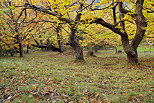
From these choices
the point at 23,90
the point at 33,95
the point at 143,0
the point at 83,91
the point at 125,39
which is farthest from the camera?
the point at 125,39

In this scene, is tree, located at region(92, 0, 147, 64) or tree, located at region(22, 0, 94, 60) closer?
tree, located at region(22, 0, 94, 60)

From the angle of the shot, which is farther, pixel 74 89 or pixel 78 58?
pixel 78 58

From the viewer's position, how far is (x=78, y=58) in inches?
562

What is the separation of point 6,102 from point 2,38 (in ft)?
47.4

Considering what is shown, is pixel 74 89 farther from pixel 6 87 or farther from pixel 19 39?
pixel 19 39

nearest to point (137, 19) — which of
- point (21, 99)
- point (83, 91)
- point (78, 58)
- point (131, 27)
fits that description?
point (131, 27)

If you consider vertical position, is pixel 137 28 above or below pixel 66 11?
below

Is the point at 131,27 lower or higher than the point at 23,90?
higher

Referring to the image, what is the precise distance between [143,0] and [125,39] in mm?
3234

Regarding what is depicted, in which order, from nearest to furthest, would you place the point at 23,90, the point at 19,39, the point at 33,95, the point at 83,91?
the point at 33,95 < the point at 23,90 < the point at 83,91 < the point at 19,39

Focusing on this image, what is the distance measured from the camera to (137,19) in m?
10.5

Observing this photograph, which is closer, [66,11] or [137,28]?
[66,11]

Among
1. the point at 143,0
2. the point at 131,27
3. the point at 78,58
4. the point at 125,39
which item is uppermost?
the point at 143,0

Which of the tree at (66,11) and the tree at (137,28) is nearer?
the tree at (66,11)
